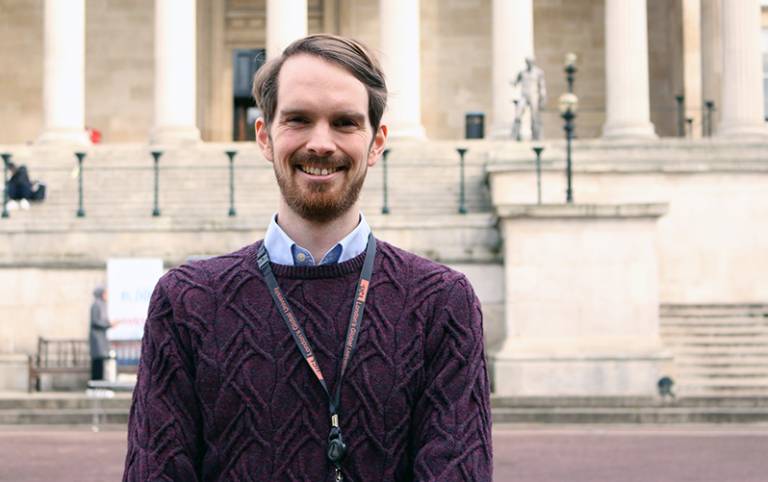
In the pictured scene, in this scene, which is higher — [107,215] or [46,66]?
[46,66]

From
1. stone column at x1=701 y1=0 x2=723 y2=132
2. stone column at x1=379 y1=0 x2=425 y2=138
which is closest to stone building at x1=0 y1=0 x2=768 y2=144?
stone column at x1=701 y1=0 x2=723 y2=132

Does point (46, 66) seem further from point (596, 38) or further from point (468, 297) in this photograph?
point (468, 297)

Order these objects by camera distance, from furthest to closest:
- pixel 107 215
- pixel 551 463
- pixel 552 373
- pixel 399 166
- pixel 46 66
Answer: pixel 46 66
pixel 399 166
pixel 107 215
pixel 552 373
pixel 551 463

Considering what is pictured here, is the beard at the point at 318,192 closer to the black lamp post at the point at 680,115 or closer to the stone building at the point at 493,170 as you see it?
the stone building at the point at 493,170

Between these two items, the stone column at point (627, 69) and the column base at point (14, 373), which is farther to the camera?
the stone column at point (627, 69)

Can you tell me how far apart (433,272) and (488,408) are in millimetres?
420

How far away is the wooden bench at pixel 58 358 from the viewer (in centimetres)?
2630

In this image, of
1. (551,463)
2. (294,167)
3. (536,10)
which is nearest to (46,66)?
(536,10)

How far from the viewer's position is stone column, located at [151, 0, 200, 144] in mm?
47000

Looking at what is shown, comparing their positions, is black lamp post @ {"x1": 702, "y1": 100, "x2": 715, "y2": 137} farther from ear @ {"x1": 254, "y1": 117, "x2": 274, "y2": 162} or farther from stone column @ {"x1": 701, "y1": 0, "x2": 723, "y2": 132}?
ear @ {"x1": 254, "y1": 117, "x2": 274, "y2": 162}

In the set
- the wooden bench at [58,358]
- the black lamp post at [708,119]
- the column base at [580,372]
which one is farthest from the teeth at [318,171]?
the black lamp post at [708,119]

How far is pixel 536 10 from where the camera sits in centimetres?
5778

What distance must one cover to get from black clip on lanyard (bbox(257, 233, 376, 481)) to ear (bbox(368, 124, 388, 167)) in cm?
37

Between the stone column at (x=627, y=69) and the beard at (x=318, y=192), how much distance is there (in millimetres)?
42966
